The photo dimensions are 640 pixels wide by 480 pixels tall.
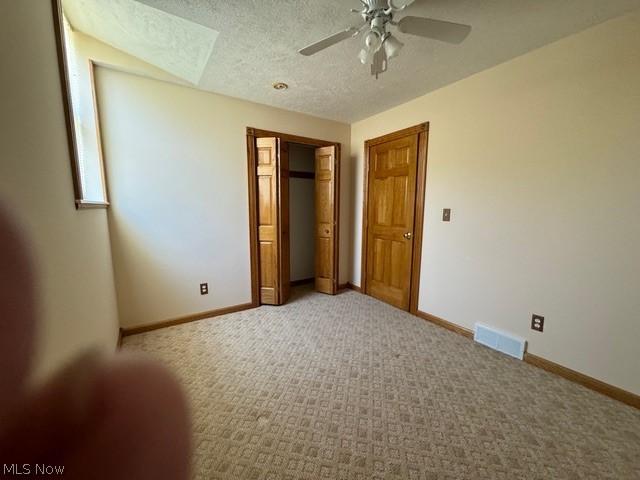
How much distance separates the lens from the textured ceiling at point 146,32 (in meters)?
1.48

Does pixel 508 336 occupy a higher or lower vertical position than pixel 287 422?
higher

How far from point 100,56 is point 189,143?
2.51ft

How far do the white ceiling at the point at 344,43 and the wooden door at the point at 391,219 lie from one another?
56 centimetres

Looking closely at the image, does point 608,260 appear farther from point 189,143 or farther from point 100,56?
point 100,56

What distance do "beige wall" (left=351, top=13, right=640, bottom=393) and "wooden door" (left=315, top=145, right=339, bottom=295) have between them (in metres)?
1.13

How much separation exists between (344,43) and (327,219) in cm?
181

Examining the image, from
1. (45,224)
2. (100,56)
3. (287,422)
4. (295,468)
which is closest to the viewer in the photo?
(45,224)

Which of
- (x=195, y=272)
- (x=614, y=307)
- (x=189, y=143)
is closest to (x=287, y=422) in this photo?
(x=195, y=272)

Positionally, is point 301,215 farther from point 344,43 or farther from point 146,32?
point 146,32

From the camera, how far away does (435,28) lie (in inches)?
48.2

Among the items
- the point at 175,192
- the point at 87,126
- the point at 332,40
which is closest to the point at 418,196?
the point at 332,40

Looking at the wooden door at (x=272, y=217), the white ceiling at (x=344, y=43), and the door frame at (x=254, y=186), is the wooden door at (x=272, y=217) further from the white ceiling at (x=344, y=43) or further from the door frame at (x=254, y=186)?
the white ceiling at (x=344, y=43)

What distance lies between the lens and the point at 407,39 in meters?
1.61

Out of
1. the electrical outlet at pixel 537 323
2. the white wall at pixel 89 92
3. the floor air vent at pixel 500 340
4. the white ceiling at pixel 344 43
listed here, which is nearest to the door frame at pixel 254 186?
the white ceiling at pixel 344 43
